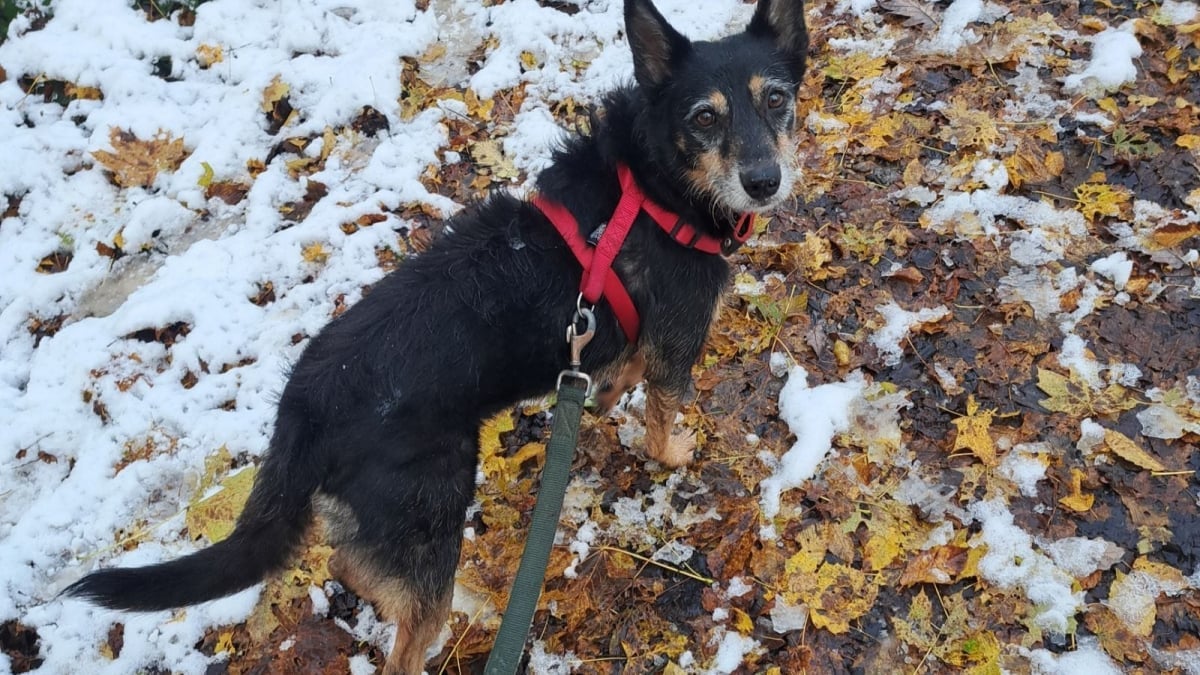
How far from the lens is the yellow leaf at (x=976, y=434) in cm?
395

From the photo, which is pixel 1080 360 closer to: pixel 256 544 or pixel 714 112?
pixel 714 112

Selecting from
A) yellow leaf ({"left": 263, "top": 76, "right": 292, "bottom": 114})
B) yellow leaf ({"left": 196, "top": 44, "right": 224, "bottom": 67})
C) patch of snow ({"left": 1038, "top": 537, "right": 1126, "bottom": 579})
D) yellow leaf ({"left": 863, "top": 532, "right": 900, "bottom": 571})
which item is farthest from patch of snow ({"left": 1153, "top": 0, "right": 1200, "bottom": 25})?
yellow leaf ({"left": 196, "top": 44, "right": 224, "bottom": 67})

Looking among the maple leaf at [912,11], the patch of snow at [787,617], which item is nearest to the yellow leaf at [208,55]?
the maple leaf at [912,11]

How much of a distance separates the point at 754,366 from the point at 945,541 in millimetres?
1506

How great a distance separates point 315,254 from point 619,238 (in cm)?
300

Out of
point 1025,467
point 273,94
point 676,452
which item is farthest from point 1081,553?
point 273,94

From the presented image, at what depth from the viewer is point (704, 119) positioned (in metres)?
3.33

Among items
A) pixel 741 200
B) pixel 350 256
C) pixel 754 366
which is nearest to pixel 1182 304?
pixel 754 366

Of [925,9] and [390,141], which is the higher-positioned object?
[925,9]

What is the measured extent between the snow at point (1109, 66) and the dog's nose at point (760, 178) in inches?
148

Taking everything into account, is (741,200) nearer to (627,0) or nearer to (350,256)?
(627,0)

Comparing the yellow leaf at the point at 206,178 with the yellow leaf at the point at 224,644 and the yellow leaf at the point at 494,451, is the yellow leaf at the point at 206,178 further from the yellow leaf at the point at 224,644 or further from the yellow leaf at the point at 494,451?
the yellow leaf at the point at 224,644

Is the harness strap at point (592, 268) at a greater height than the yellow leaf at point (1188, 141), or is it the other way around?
the harness strap at point (592, 268)

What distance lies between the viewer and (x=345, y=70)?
6.21 meters
